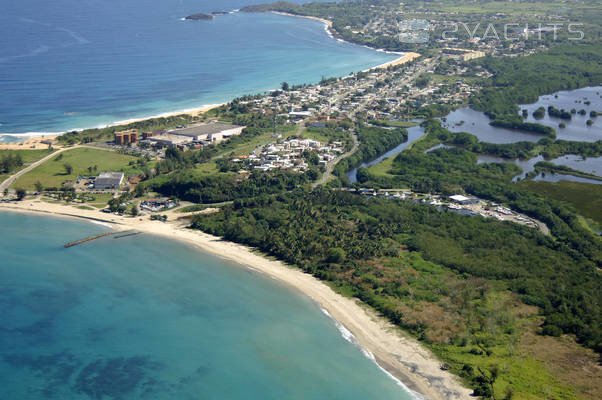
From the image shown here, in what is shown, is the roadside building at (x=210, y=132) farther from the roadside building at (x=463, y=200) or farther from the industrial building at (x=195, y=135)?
the roadside building at (x=463, y=200)

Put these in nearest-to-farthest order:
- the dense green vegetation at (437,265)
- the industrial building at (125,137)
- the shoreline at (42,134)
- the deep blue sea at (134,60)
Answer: the dense green vegetation at (437,265) → the shoreline at (42,134) → the industrial building at (125,137) → the deep blue sea at (134,60)

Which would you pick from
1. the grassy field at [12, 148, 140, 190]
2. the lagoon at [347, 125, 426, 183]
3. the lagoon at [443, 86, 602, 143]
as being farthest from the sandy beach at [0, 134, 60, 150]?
the lagoon at [443, 86, 602, 143]

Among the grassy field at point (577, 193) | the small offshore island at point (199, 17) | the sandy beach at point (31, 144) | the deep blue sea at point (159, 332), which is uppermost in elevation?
the small offshore island at point (199, 17)

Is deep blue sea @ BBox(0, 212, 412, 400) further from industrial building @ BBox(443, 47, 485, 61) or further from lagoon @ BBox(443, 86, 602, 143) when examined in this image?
industrial building @ BBox(443, 47, 485, 61)

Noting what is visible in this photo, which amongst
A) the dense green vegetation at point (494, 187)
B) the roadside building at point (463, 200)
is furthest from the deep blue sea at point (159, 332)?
the roadside building at point (463, 200)

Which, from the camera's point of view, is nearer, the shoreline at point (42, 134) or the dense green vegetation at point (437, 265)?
the dense green vegetation at point (437, 265)
